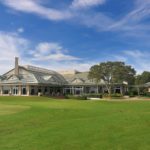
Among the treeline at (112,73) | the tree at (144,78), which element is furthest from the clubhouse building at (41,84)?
the tree at (144,78)

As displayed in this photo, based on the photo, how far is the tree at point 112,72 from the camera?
69562 millimetres

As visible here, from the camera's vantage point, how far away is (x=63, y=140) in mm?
11320

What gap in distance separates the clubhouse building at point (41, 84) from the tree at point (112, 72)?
6.11 meters

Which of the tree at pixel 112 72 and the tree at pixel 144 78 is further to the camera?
the tree at pixel 144 78

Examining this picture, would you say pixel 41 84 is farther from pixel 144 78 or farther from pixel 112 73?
pixel 144 78

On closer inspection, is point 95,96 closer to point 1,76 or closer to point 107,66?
point 107,66

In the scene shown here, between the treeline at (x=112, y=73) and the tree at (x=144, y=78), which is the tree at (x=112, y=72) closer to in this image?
the treeline at (x=112, y=73)

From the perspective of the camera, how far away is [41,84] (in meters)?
76.6

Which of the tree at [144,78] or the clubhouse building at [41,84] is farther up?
the tree at [144,78]

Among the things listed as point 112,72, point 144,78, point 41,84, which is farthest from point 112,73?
point 144,78

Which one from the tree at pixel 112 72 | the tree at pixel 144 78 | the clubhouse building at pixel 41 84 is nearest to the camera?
the tree at pixel 112 72

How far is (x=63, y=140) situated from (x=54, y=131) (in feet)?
6.69

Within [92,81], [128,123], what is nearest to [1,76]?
[92,81]

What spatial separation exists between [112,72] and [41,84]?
18398 mm
